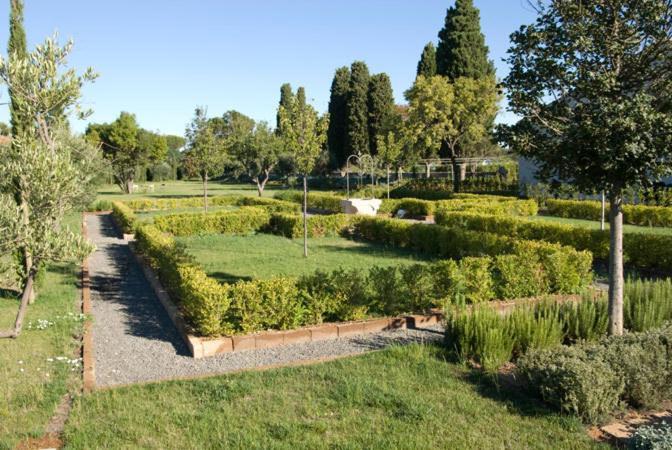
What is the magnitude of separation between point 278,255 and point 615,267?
906 centimetres

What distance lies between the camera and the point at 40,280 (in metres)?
9.53

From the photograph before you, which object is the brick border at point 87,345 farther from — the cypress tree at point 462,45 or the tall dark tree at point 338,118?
the tall dark tree at point 338,118

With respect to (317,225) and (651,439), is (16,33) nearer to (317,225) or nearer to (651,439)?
(651,439)

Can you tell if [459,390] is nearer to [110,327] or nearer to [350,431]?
[350,431]

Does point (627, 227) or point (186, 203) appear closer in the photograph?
point (627, 227)

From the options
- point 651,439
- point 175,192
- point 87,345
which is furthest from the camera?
point 175,192

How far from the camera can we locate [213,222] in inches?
731

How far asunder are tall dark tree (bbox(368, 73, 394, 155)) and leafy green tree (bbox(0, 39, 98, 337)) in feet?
138

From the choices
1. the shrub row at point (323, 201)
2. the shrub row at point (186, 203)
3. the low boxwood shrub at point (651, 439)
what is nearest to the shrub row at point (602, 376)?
the low boxwood shrub at point (651, 439)

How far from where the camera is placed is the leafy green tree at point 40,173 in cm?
627

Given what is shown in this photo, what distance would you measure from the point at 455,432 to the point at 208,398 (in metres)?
2.21

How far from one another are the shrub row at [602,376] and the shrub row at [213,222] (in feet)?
48.3

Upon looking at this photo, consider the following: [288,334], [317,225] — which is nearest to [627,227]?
[317,225]

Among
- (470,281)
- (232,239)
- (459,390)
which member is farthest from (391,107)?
(459,390)
